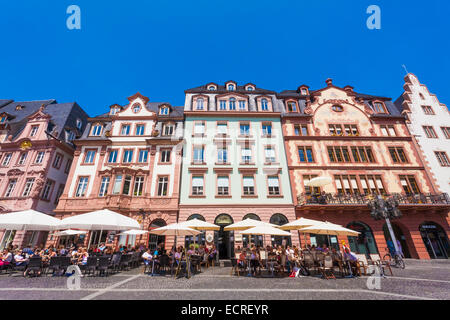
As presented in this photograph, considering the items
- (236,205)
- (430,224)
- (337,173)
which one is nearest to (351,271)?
(236,205)

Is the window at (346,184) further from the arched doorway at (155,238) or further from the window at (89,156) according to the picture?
the window at (89,156)

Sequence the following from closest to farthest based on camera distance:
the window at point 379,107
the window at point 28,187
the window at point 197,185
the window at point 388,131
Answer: the window at point 197,185, the window at point 28,187, the window at point 388,131, the window at point 379,107

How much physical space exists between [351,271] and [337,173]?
12.4 m

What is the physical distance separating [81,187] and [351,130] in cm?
3061

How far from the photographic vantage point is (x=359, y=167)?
2094 centimetres

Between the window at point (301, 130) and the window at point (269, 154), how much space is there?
381 cm

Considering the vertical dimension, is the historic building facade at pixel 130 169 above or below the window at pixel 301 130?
below

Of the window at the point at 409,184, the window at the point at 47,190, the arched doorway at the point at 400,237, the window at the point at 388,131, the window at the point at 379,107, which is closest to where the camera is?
the arched doorway at the point at 400,237

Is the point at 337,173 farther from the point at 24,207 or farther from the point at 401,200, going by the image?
the point at 24,207

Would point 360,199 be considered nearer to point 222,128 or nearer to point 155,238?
point 222,128

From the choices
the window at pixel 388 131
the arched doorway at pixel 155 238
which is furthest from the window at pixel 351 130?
the arched doorway at pixel 155 238

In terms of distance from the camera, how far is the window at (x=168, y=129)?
2327cm

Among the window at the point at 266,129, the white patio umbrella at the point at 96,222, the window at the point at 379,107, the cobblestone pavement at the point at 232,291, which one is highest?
the window at the point at 379,107

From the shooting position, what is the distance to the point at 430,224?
1848 cm
